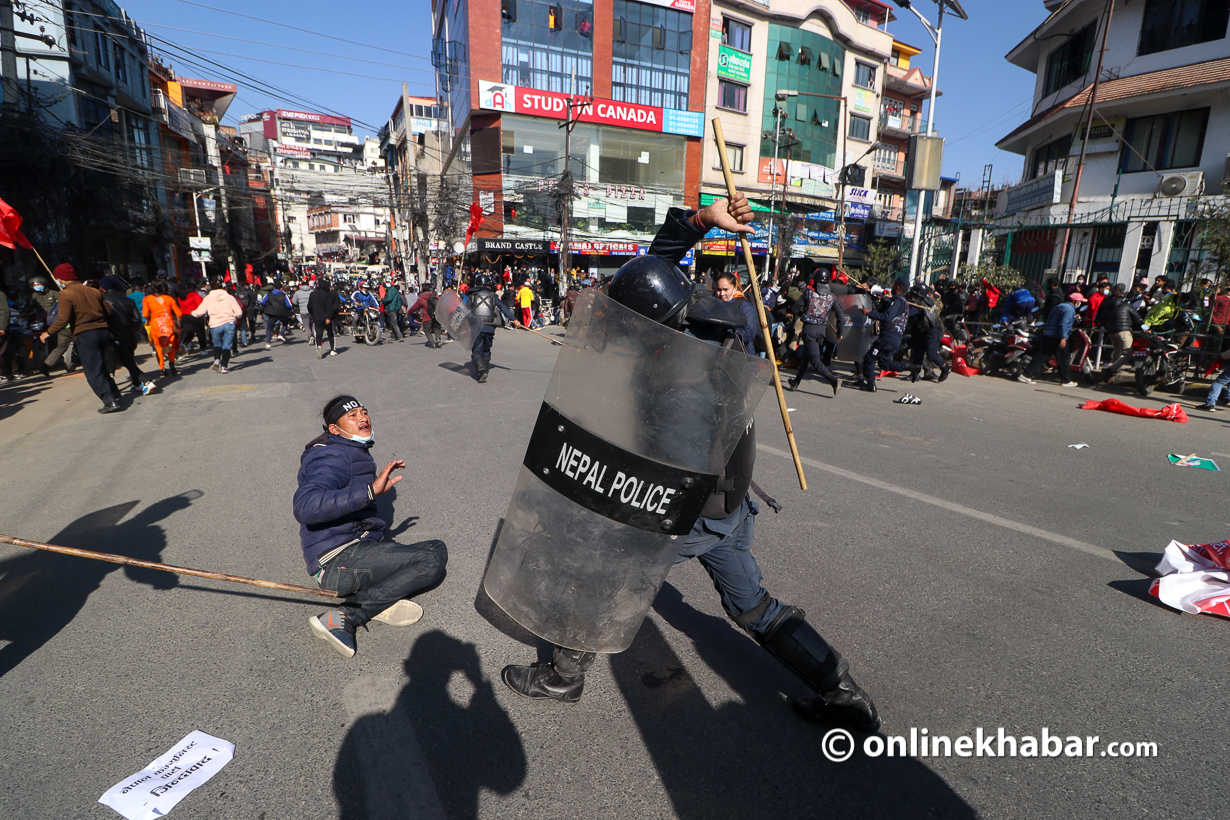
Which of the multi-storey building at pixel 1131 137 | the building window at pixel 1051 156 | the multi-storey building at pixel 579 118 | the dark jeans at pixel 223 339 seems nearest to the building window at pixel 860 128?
the multi-storey building at pixel 579 118

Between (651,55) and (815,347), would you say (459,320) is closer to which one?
(815,347)

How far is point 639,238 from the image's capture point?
34.4 metres

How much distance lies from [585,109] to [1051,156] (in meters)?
20.4

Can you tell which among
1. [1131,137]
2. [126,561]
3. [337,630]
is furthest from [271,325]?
[1131,137]

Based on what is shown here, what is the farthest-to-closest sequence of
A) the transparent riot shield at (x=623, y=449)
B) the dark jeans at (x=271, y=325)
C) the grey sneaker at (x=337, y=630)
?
the dark jeans at (x=271, y=325)
the grey sneaker at (x=337, y=630)
the transparent riot shield at (x=623, y=449)

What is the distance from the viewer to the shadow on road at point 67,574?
2.94m

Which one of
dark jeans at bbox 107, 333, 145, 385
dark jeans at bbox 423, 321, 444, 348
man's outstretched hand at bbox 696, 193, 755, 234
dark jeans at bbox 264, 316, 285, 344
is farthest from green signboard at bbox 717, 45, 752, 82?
man's outstretched hand at bbox 696, 193, 755, 234

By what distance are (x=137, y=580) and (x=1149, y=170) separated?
999 inches

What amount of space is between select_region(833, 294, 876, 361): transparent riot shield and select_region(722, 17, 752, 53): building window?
32291 millimetres

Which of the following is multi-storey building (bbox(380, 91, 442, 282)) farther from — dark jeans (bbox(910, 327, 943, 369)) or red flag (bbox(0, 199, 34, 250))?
dark jeans (bbox(910, 327, 943, 369))

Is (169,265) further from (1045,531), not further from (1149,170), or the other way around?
(1149,170)

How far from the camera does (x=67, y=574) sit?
3502 millimetres

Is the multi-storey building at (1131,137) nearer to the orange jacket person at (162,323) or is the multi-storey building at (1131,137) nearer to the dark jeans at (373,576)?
the dark jeans at (373,576)

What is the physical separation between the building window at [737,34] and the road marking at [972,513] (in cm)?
3729
